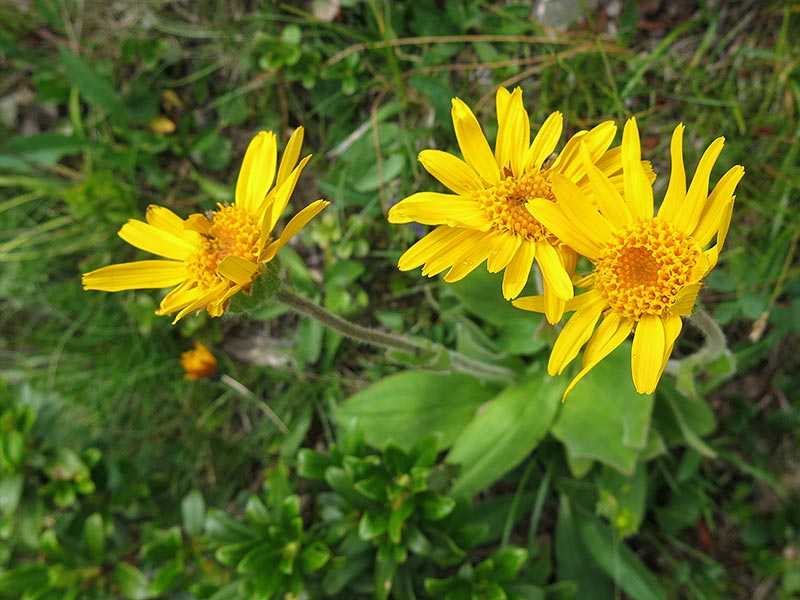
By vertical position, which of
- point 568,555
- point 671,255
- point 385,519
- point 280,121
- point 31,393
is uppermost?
point 671,255

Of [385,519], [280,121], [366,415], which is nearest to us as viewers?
[385,519]

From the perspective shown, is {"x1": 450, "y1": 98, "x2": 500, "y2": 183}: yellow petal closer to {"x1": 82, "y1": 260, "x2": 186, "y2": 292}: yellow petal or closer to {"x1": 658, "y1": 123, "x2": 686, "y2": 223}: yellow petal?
{"x1": 658, "y1": 123, "x2": 686, "y2": 223}: yellow petal

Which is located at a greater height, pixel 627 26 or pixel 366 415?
pixel 627 26

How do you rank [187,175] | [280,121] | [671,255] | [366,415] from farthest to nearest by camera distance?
[187,175] < [280,121] < [366,415] < [671,255]

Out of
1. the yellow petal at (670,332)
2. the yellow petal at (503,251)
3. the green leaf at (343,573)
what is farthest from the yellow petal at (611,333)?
the green leaf at (343,573)

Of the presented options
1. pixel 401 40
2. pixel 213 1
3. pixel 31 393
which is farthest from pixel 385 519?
pixel 213 1

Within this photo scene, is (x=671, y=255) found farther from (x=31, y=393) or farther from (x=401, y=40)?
(x=31, y=393)

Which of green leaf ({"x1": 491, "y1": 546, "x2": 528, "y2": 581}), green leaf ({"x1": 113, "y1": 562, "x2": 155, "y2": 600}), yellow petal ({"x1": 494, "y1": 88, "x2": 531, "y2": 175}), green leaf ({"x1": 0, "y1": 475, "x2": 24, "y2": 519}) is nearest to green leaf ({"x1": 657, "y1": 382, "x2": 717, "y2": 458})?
green leaf ({"x1": 491, "y1": 546, "x2": 528, "y2": 581})
